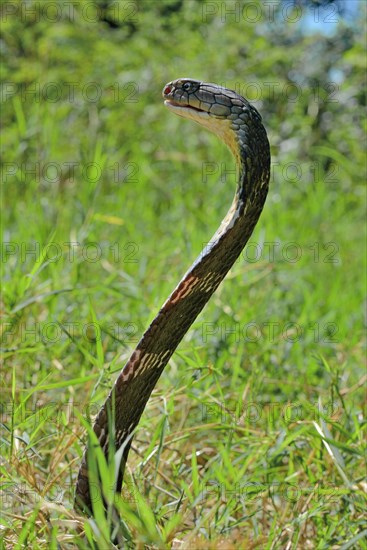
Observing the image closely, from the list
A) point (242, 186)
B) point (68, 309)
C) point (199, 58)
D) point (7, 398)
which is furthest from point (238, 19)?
point (242, 186)

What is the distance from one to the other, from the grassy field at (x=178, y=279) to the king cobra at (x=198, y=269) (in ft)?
0.68

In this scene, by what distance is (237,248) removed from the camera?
184cm

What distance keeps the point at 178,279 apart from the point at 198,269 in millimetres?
1689

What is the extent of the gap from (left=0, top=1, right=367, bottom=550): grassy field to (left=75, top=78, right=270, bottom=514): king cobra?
0.68 ft

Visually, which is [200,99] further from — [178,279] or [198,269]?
[178,279]

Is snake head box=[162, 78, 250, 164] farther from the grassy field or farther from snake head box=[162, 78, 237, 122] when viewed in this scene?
the grassy field

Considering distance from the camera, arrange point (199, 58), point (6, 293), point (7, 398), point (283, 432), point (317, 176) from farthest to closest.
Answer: point (199, 58), point (317, 176), point (6, 293), point (7, 398), point (283, 432)

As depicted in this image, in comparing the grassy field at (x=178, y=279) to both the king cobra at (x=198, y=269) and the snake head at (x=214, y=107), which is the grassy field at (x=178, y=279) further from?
the snake head at (x=214, y=107)

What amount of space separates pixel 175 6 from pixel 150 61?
1.05 meters

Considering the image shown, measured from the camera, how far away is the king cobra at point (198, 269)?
181 centimetres

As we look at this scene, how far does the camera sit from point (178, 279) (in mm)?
3502

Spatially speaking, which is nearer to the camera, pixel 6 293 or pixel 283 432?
pixel 283 432

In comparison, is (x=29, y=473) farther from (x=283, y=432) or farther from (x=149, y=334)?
(x=283, y=432)

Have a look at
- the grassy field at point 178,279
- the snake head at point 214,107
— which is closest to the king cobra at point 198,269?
the snake head at point 214,107
